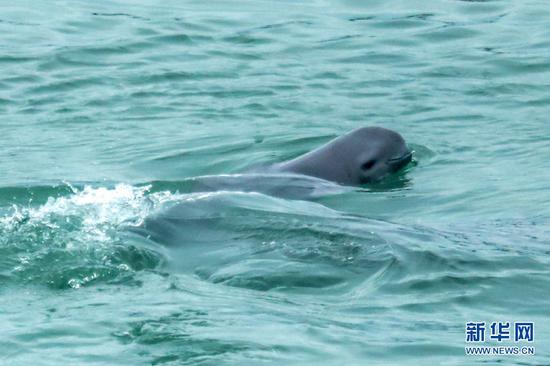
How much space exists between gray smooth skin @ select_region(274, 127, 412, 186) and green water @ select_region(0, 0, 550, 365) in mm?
256

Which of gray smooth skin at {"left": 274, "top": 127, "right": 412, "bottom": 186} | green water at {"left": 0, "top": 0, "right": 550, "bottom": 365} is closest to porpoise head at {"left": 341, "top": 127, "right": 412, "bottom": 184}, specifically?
gray smooth skin at {"left": 274, "top": 127, "right": 412, "bottom": 186}

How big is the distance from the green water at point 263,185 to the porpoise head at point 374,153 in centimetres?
21

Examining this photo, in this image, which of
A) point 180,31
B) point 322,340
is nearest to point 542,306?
point 322,340

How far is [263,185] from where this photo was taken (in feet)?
33.7

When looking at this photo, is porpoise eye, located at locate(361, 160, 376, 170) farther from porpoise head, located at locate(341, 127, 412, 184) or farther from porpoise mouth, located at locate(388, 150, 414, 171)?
porpoise mouth, located at locate(388, 150, 414, 171)

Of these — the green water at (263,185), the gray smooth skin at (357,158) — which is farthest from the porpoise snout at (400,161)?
the green water at (263,185)

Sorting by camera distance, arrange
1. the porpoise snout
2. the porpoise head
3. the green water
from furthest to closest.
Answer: the porpoise snout → the porpoise head → the green water

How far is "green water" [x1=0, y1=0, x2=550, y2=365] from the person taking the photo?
689 centimetres

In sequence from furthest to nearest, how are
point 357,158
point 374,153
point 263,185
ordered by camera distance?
point 374,153 < point 357,158 < point 263,185

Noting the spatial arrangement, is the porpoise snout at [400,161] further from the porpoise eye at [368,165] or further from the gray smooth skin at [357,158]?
the porpoise eye at [368,165]

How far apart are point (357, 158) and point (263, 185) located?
4.14 ft

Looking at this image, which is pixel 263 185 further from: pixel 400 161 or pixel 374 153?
pixel 400 161

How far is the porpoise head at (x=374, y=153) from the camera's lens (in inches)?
440

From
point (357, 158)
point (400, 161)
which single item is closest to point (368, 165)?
point (357, 158)
